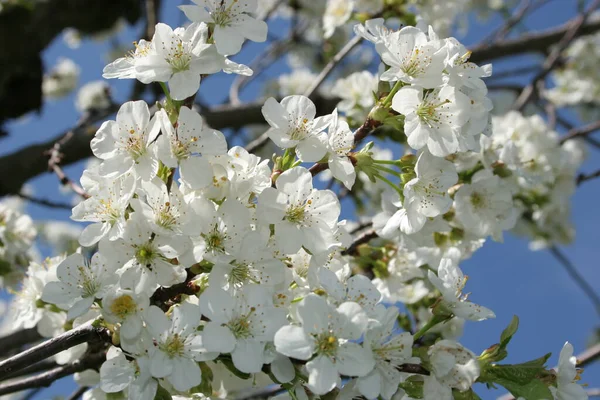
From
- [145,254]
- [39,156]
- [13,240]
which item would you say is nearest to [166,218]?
[145,254]

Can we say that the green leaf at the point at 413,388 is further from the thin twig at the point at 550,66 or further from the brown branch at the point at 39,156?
the thin twig at the point at 550,66

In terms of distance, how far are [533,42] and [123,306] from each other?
4.00 metres

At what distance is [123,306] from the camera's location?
1.30m

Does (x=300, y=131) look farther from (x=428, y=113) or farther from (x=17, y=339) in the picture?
(x=17, y=339)

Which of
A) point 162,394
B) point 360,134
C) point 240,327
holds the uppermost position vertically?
point 360,134

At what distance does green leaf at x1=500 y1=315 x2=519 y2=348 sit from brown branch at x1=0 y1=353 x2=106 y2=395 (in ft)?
3.39

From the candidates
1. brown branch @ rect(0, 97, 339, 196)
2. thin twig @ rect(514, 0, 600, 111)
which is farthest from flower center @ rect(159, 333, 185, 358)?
thin twig @ rect(514, 0, 600, 111)

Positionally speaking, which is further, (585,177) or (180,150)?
(585,177)

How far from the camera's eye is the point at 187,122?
1377 millimetres

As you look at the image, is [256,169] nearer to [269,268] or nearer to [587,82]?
[269,268]

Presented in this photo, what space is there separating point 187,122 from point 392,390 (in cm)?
73

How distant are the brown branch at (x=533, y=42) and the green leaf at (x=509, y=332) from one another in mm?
3106

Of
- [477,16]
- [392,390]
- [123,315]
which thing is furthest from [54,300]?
[477,16]

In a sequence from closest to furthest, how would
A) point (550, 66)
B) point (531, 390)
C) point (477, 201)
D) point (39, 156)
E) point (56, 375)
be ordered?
point (531, 390) < point (56, 375) < point (477, 201) < point (39, 156) < point (550, 66)
